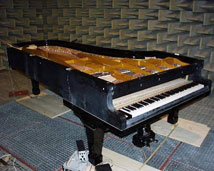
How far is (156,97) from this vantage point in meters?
2.10

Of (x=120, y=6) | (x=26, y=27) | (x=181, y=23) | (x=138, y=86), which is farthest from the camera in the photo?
(x=26, y=27)

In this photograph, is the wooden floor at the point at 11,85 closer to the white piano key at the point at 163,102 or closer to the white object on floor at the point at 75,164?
the white object on floor at the point at 75,164

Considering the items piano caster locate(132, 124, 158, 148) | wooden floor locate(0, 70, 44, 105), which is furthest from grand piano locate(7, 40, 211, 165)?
wooden floor locate(0, 70, 44, 105)

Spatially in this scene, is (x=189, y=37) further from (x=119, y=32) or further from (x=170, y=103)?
(x=170, y=103)

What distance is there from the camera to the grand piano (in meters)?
1.79

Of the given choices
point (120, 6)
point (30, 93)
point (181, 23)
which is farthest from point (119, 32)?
point (30, 93)

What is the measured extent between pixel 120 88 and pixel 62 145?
51.0 inches

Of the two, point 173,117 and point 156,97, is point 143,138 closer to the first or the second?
point 156,97

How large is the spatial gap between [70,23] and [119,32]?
141 centimetres

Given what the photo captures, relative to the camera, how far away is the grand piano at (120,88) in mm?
1787

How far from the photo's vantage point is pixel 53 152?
2.61 metres

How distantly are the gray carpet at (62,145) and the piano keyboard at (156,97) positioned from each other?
2.48 ft

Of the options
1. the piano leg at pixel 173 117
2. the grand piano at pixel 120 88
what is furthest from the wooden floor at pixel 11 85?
the piano leg at pixel 173 117

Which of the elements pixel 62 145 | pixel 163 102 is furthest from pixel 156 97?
pixel 62 145
